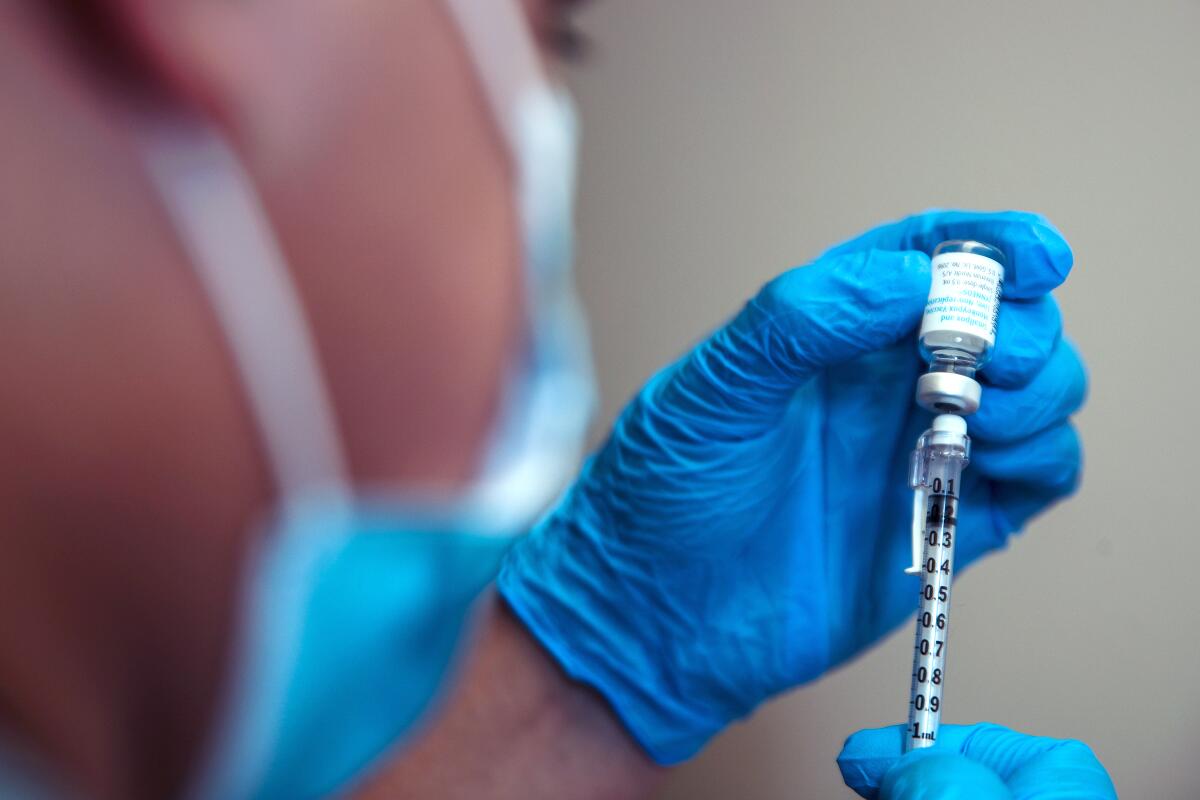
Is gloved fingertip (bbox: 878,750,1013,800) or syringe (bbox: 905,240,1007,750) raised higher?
syringe (bbox: 905,240,1007,750)

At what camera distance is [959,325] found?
73cm

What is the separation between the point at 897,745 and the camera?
77 cm

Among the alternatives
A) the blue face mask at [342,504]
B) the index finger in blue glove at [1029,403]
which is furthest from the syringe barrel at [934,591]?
the blue face mask at [342,504]

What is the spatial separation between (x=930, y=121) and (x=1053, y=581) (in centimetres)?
53

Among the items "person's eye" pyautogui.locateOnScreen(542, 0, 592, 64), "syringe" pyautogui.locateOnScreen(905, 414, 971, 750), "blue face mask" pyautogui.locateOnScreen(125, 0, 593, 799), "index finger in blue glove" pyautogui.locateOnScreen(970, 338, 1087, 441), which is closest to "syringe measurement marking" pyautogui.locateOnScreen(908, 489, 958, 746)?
"syringe" pyautogui.locateOnScreen(905, 414, 971, 750)

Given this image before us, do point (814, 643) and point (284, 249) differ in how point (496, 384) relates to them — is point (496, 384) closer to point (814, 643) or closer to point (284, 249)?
point (284, 249)

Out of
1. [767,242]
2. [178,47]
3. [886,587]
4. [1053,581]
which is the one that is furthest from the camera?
[767,242]

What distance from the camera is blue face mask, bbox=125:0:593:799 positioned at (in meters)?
0.37

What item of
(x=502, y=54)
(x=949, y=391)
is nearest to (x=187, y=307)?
(x=502, y=54)

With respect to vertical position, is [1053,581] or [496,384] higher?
[496,384]

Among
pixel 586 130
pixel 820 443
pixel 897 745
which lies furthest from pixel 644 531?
pixel 586 130

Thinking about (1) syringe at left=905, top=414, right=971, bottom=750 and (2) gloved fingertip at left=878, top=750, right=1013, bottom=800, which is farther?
(1) syringe at left=905, top=414, right=971, bottom=750

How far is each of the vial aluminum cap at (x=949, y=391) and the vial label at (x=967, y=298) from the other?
0.03 meters

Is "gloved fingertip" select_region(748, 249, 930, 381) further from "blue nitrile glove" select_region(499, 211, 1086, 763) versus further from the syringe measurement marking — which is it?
the syringe measurement marking
